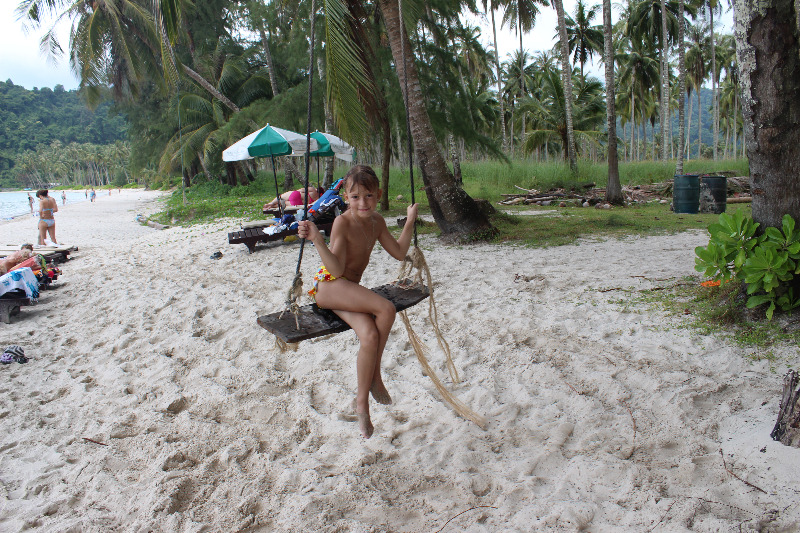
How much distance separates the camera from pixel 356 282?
2.98 m

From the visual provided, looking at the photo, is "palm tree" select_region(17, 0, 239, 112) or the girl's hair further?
"palm tree" select_region(17, 0, 239, 112)

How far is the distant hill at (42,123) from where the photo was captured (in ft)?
294

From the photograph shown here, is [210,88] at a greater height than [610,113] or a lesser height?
greater

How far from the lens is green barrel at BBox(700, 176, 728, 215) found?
10.9 metres

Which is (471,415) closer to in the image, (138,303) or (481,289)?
(481,289)

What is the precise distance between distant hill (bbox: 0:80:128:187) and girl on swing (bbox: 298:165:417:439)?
3854 inches

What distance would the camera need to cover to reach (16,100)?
93.3 meters

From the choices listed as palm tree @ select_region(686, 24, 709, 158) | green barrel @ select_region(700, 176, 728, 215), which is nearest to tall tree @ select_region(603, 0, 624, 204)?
green barrel @ select_region(700, 176, 728, 215)

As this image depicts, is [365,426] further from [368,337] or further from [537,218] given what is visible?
[537,218]

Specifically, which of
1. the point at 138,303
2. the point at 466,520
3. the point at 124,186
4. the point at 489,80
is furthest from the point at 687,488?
the point at 124,186

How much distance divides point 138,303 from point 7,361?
1.75 m

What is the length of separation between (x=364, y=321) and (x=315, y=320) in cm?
33

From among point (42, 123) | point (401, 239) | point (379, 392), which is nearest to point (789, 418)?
point (379, 392)

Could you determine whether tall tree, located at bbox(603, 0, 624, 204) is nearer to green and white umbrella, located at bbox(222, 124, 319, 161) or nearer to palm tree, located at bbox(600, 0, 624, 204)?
palm tree, located at bbox(600, 0, 624, 204)
